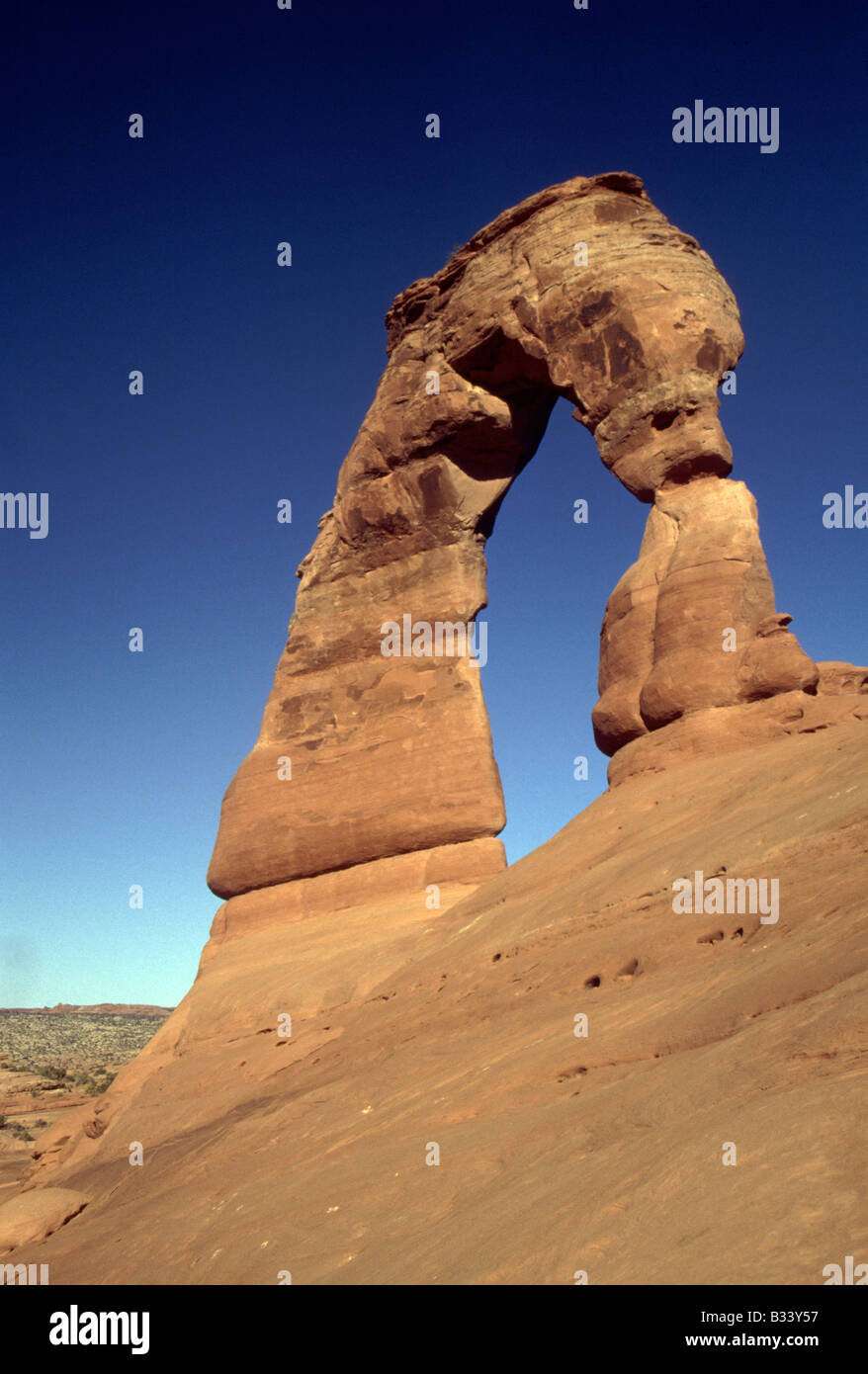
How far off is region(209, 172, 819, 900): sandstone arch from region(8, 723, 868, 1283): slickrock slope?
1579mm

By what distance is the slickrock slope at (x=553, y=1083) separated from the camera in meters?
5.59

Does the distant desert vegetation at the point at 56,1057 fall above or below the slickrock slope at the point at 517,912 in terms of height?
below

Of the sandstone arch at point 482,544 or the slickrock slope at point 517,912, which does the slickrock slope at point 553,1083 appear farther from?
the sandstone arch at point 482,544

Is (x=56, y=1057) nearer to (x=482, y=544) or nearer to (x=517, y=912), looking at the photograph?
(x=482, y=544)

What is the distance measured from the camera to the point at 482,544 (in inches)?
795

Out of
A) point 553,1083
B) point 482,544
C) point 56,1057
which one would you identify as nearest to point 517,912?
point 553,1083

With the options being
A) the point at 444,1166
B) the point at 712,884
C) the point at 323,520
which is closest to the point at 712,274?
the point at 323,520

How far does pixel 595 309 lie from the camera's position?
710 inches

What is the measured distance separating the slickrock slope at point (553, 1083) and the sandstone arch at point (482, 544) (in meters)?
1.58

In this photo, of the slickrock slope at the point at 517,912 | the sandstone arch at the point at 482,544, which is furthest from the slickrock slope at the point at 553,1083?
the sandstone arch at the point at 482,544

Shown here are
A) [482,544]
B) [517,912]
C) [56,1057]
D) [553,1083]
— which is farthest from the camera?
[56,1057]

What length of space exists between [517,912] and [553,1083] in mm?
4796

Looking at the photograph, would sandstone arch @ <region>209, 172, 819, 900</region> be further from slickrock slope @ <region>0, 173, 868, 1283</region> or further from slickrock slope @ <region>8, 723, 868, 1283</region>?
slickrock slope @ <region>8, 723, 868, 1283</region>
